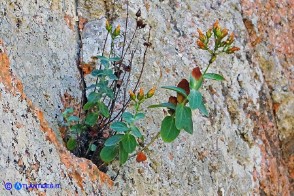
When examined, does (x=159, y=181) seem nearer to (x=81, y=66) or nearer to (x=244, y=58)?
(x=81, y=66)

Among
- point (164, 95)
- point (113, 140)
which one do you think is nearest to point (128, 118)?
point (113, 140)

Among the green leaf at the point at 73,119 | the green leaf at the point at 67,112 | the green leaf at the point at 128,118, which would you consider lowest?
the green leaf at the point at 73,119

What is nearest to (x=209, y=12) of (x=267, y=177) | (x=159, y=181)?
(x=267, y=177)

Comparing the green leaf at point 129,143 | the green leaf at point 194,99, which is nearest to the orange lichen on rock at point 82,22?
the green leaf at point 129,143

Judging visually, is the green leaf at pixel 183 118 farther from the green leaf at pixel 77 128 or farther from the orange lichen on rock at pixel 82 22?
the orange lichen on rock at pixel 82 22

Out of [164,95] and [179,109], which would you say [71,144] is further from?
[164,95]

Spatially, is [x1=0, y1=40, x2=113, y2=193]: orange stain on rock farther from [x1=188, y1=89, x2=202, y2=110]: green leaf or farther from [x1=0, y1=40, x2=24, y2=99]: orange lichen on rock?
[x1=188, y1=89, x2=202, y2=110]: green leaf
